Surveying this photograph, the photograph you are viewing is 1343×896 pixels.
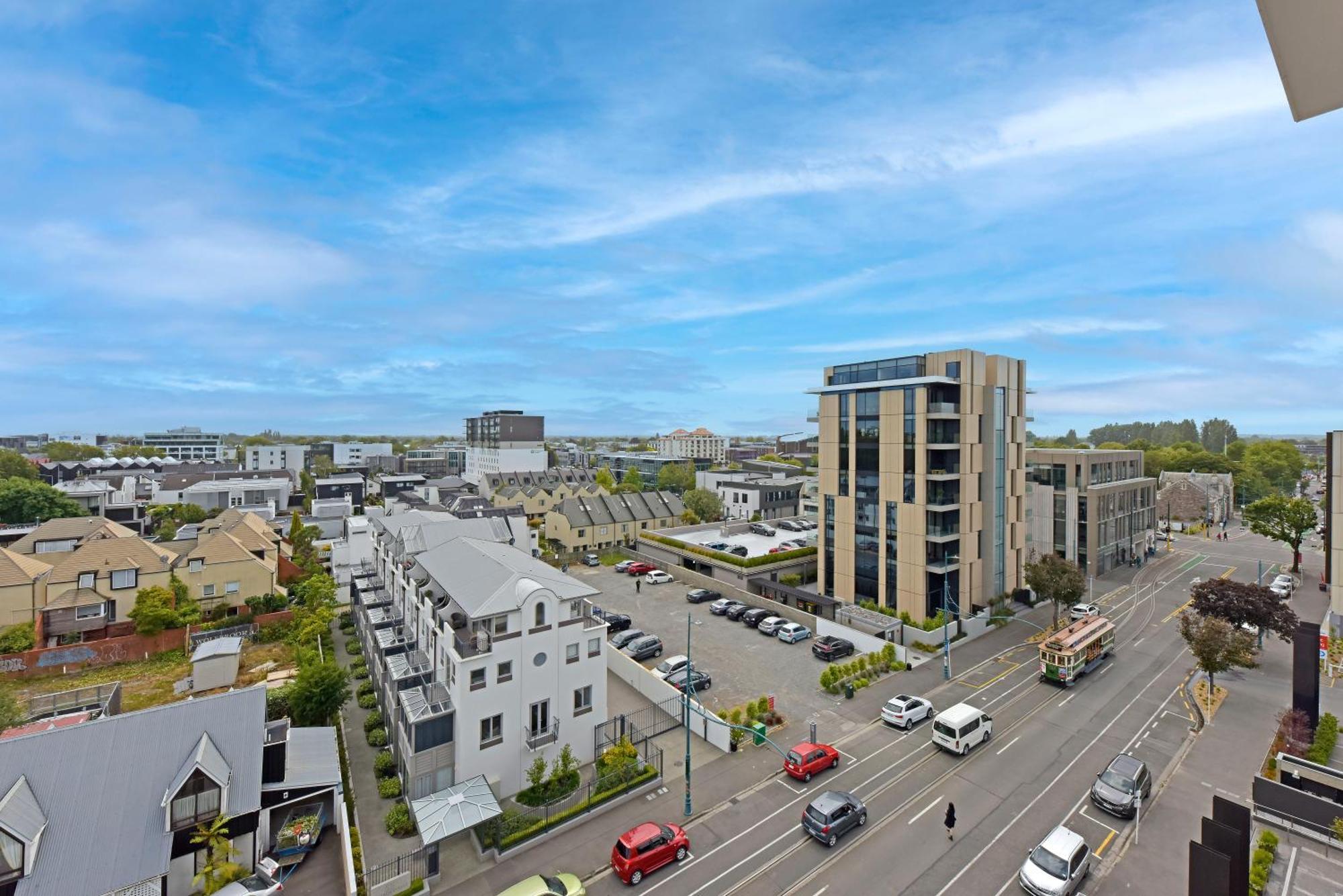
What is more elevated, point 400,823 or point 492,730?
point 492,730

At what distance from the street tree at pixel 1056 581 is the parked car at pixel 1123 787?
17694 mm

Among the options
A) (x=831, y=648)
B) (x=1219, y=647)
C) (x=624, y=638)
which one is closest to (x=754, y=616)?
(x=831, y=648)

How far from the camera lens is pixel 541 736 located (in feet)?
83.6

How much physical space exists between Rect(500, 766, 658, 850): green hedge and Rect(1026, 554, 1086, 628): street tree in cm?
3092

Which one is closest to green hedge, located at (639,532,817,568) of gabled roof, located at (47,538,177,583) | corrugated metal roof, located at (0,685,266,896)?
corrugated metal roof, located at (0,685,266,896)

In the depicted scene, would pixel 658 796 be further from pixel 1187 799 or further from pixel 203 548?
pixel 203 548

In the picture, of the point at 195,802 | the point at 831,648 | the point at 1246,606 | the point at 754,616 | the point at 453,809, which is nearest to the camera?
the point at 195,802

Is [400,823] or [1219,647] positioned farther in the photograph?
[1219,647]

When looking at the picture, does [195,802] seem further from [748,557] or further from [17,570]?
[748,557]

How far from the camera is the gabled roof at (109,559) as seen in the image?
41594mm

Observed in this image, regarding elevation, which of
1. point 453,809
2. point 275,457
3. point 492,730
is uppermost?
point 275,457

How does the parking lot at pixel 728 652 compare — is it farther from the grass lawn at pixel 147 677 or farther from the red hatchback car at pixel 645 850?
the grass lawn at pixel 147 677

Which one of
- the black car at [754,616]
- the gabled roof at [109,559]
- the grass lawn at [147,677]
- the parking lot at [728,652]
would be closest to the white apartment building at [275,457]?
the gabled roof at [109,559]

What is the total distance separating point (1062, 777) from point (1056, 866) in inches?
283
